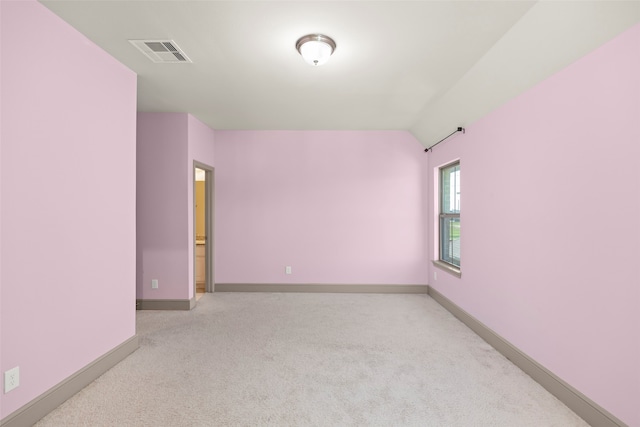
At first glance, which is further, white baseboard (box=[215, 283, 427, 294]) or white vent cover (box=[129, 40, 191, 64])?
white baseboard (box=[215, 283, 427, 294])

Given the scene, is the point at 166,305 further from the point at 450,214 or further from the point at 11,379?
the point at 450,214

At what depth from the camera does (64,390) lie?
7.29 feet

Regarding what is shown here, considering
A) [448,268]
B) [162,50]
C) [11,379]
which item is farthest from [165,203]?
[448,268]

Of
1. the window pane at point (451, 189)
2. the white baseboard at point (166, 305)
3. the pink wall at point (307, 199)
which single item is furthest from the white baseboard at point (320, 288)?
the window pane at point (451, 189)

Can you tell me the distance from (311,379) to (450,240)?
120 inches

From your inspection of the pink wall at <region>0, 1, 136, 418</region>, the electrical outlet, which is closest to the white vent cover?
the pink wall at <region>0, 1, 136, 418</region>

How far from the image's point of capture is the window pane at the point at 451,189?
4.41 meters

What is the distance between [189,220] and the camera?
431 centimetres

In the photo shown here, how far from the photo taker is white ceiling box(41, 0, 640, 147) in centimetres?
203

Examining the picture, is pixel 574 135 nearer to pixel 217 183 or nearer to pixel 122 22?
pixel 122 22

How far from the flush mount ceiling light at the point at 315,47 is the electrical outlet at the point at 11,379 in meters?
2.71

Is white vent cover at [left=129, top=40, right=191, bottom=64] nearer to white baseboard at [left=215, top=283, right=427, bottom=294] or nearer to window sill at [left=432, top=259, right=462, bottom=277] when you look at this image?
white baseboard at [left=215, top=283, right=427, bottom=294]

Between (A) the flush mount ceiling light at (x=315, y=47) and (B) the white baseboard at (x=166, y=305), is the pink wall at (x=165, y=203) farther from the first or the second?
(A) the flush mount ceiling light at (x=315, y=47)

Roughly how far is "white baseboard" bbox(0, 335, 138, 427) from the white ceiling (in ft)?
7.98
